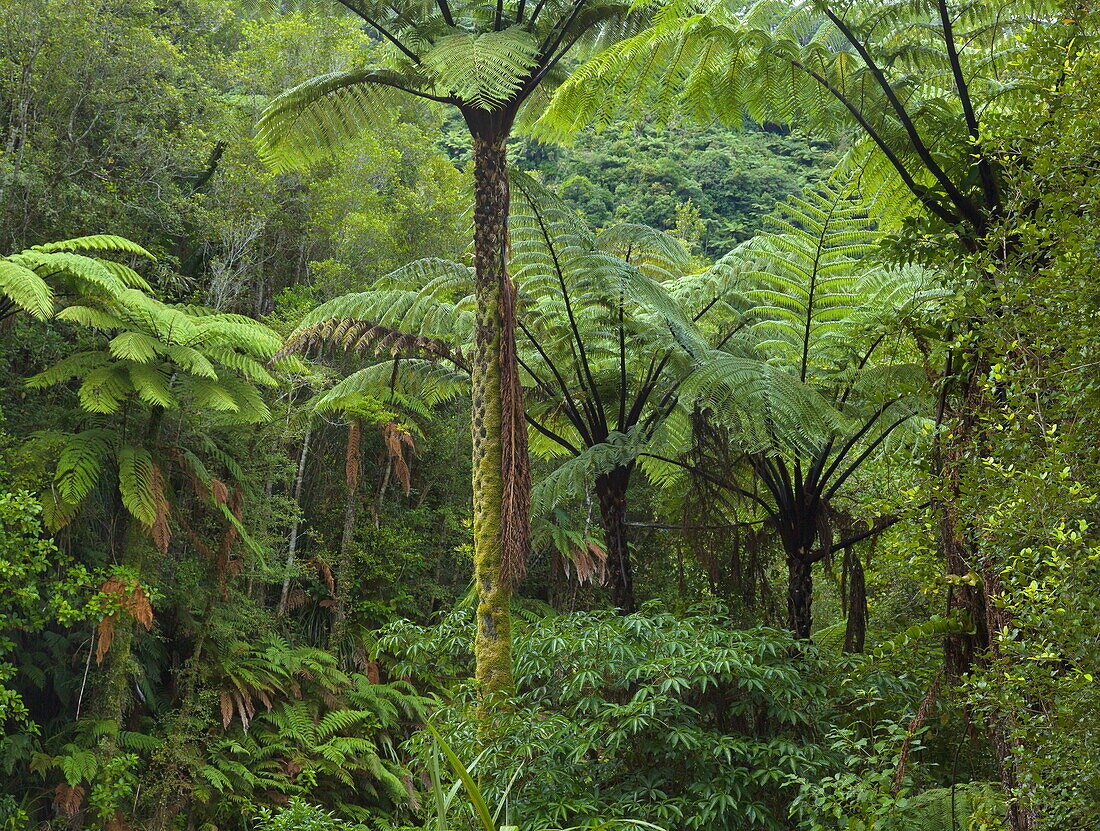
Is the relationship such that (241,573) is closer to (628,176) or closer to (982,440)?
(982,440)

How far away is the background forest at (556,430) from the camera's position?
7.74 feet

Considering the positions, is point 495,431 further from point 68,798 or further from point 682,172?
point 682,172

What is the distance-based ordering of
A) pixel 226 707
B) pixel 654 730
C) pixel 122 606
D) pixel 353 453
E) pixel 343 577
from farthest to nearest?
pixel 343 577 < pixel 353 453 < pixel 226 707 < pixel 122 606 < pixel 654 730

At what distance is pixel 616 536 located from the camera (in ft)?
16.1

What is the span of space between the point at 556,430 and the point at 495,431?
2.04 meters

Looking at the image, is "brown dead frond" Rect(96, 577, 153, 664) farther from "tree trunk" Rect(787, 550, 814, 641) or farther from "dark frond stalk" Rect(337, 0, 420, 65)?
"tree trunk" Rect(787, 550, 814, 641)

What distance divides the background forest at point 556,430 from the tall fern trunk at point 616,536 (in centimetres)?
3

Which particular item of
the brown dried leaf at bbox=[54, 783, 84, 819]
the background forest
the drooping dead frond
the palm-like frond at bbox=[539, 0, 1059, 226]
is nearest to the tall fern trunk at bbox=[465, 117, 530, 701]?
the background forest

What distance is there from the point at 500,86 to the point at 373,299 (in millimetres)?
2298

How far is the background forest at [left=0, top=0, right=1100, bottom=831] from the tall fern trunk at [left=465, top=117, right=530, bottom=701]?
21 millimetres

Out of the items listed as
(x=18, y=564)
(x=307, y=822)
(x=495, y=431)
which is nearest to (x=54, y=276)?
(x=18, y=564)

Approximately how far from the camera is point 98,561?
326 inches

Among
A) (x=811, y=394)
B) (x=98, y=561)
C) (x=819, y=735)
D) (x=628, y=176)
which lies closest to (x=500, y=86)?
(x=811, y=394)

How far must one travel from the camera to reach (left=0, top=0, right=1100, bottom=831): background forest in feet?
7.74
